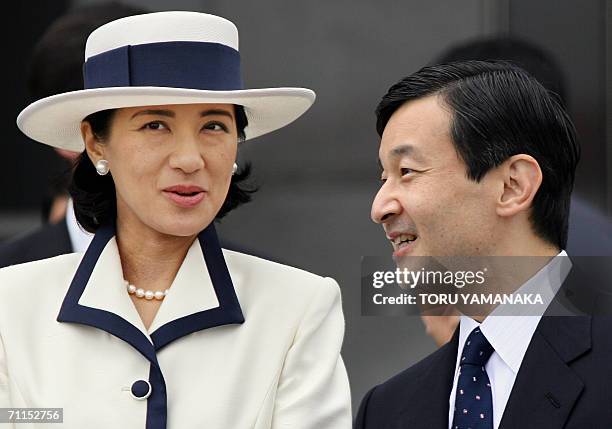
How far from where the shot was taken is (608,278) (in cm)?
425

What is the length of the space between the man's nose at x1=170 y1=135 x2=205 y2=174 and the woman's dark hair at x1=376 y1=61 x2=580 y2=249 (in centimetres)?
71

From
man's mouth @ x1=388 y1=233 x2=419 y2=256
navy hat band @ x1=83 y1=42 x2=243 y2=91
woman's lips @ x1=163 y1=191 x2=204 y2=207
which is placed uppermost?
navy hat band @ x1=83 y1=42 x2=243 y2=91

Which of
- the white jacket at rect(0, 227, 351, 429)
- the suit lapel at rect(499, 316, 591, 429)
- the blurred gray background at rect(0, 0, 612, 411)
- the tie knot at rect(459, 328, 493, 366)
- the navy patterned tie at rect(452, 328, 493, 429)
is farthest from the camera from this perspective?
the blurred gray background at rect(0, 0, 612, 411)

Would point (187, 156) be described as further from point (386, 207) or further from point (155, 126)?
point (386, 207)

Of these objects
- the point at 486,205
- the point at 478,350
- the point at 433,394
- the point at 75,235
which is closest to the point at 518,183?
the point at 486,205

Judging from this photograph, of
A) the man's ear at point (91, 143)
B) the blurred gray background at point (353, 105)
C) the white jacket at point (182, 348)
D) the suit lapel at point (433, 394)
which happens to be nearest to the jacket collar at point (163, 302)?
the white jacket at point (182, 348)

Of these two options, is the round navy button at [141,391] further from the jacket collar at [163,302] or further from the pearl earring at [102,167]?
the pearl earring at [102,167]

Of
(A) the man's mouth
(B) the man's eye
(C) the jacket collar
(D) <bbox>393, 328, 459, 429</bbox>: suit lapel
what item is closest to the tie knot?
(D) <bbox>393, 328, 459, 429</bbox>: suit lapel

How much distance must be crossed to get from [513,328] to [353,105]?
2066mm

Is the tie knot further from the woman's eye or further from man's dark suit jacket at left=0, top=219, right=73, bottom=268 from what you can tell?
man's dark suit jacket at left=0, top=219, right=73, bottom=268

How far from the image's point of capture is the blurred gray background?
5316mm

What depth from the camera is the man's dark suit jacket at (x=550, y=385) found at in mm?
3336

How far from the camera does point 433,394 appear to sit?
3684mm

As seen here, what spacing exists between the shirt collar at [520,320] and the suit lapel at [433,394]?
18 cm
